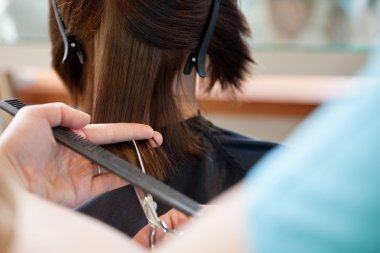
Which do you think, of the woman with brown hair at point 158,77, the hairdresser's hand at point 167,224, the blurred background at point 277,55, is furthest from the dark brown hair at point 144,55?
the blurred background at point 277,55

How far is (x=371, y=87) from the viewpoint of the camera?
363 millimetres

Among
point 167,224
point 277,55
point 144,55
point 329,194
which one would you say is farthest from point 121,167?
point 277,55

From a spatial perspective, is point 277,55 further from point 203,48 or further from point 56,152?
point 56,152

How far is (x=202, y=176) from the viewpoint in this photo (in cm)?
94

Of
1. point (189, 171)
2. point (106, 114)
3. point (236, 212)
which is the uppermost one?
point (236, 212)

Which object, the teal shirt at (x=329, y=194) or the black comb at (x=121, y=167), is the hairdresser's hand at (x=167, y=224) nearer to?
the black comb at (x=121, y=167)

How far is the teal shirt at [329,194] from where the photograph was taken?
33cm

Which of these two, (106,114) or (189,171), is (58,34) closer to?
(106,114)

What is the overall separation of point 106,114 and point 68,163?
12 cm

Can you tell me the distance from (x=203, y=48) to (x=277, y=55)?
740mm

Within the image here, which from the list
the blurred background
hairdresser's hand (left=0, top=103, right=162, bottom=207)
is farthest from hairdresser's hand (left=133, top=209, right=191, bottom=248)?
the blurred background

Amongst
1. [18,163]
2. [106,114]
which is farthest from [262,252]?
[106,114]

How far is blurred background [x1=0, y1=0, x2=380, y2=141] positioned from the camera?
1.56m

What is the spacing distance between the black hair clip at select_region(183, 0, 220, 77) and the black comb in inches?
9.7
